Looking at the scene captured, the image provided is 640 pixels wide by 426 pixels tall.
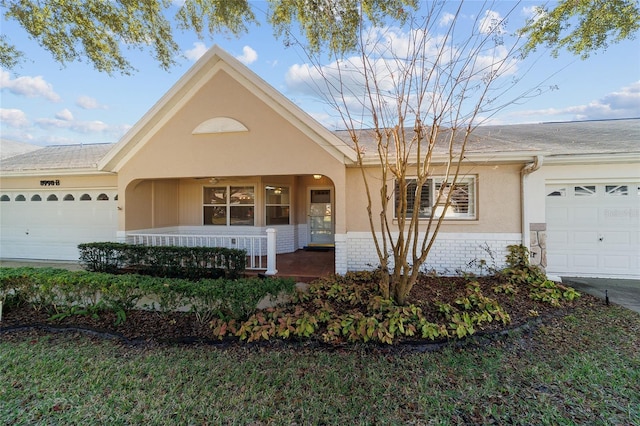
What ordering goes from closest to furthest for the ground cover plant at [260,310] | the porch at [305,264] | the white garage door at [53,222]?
the ground cover plant at [260,310]
the porch at [305,264]
the white garage door at [53,222]

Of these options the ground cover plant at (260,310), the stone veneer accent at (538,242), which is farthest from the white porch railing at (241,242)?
the stone veneer accent at (538,242)

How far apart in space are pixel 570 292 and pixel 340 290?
4.87 m

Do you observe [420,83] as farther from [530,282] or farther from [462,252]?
[530,282]

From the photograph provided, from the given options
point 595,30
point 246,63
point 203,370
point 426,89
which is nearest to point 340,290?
point 203,370

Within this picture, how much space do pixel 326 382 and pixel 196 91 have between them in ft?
24.3

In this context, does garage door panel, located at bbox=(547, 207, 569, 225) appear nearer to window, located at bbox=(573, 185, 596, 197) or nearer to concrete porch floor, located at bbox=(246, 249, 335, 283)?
window, located at bbox=(573, 185, 596, 197)

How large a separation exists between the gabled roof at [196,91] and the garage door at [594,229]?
597 cm

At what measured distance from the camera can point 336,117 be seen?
5.91 meters

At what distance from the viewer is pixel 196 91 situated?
7.62 meters

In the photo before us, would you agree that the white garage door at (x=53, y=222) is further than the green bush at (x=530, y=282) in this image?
Yes

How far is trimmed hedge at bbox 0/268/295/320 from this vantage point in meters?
5.05

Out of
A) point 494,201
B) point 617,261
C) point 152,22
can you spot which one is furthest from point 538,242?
point 152,22

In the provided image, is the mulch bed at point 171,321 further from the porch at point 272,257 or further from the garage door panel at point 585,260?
the porch at point 272,257

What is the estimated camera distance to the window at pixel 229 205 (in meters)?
10.3
